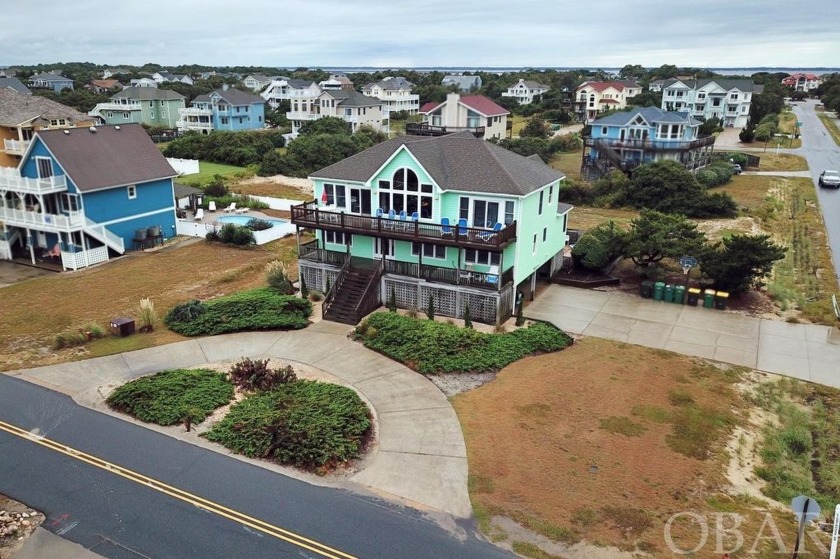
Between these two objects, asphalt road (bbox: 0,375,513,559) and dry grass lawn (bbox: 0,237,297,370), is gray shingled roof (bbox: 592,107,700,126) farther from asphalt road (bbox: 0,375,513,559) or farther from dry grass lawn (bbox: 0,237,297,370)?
asphalt road (bbox: 0,375,513,559)

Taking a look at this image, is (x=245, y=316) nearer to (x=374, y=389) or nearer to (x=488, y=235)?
(x=374, y=389)

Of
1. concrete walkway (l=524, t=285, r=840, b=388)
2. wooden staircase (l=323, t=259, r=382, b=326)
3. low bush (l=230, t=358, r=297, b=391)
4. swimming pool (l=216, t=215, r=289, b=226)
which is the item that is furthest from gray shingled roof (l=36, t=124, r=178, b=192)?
concrete walkway (l=524, t=285, r=840, b=388)

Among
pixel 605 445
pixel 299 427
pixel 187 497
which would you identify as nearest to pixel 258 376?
pixel 299 427

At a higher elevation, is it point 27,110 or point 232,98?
point 232,98

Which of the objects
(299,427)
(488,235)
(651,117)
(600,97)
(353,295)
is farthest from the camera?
(600,97)

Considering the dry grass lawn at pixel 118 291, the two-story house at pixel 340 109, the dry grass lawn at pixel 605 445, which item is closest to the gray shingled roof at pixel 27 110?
the dry grass lawn at pixel 118 291

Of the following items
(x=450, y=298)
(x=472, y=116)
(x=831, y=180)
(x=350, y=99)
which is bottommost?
(x=450, y=298)
